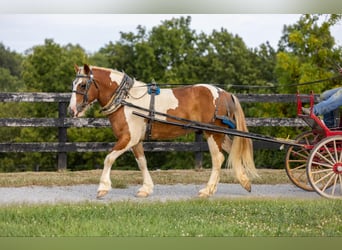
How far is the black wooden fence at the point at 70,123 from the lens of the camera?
31.5 ft

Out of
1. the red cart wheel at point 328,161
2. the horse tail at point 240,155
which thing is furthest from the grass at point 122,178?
the red cart wheel at point 328,161

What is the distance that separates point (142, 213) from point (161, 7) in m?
2.58

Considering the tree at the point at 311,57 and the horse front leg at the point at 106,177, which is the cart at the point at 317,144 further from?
the tree at the point at 311,57

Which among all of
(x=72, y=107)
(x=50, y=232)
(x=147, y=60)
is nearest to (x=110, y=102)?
(x=72, y=107)

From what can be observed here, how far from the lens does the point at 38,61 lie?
716 inches

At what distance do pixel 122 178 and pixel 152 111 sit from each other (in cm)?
187

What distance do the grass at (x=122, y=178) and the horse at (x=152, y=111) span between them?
101 centimetres

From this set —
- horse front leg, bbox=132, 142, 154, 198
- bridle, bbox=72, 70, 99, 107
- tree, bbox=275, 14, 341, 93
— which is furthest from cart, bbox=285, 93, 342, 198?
tree, bbox=275, 14, 341, 93

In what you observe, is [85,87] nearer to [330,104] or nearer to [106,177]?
[106,177]

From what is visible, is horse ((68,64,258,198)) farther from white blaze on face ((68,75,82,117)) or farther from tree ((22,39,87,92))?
tree ((22,39,87,92))

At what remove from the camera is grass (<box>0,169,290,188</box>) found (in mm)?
8656

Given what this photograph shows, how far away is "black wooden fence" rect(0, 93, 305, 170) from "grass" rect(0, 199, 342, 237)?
261cm

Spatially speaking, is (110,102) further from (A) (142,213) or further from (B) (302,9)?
(B) (302,9)

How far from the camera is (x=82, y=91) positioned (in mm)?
7414
